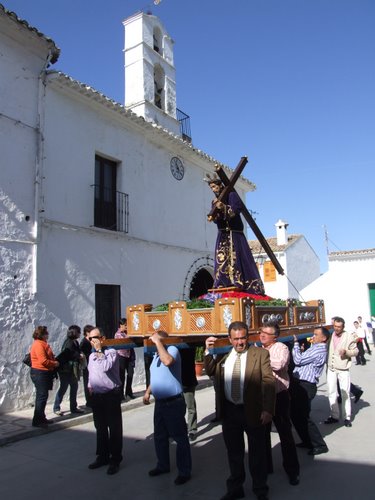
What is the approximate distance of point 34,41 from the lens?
346 inches

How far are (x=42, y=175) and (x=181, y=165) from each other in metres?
5.37

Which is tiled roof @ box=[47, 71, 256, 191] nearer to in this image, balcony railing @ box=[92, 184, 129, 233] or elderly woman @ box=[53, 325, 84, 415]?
balcony railing @ box=[92, 184, 129, 233]

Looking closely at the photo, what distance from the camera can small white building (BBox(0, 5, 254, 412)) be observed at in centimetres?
820

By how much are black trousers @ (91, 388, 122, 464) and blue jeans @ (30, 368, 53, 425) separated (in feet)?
6.79

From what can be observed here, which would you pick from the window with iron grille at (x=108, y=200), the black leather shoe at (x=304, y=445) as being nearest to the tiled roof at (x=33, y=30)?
the window with iron grille at (x=108, y=200)

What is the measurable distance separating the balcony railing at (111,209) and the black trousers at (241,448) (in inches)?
274

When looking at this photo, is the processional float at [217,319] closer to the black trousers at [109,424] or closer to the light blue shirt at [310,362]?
the light blue shirt at [310,362]

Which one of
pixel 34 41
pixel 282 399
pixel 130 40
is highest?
pixel 130 40

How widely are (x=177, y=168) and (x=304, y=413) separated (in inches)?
363

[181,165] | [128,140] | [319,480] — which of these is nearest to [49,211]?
[128,140]

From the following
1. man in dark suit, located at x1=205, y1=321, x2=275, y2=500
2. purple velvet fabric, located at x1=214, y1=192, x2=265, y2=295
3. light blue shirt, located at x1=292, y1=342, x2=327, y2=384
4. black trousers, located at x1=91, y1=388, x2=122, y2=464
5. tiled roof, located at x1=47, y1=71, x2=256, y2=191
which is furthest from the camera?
tiled roof, located at x1=47, y1=71, x2=256, y2=191

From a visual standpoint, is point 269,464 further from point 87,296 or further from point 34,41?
point 34,41

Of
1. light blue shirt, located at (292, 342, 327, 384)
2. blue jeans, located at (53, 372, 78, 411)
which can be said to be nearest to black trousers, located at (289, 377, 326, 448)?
light blue shirt, located at (292, 342, 327, 384)

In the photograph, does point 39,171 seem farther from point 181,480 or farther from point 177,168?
point 181,480
